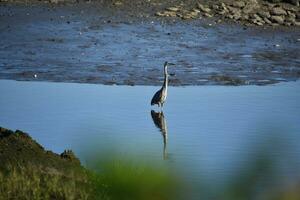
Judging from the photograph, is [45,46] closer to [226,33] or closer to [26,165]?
[226,33]

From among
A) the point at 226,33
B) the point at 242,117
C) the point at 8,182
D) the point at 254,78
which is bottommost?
the point at 8,182

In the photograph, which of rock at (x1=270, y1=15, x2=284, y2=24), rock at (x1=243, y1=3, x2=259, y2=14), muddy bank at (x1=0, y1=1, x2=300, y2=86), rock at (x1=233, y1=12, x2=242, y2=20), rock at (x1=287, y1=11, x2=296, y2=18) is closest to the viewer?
muddy bank at (x1=0, y1=1, x2=300, y2=86)

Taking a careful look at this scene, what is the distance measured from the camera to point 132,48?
62.5 ft

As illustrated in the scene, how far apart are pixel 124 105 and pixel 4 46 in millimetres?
6422

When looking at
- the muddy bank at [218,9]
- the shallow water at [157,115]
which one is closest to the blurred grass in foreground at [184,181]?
the shallow water at [157,115]

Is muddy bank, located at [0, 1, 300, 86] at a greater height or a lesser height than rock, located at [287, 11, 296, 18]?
lesser

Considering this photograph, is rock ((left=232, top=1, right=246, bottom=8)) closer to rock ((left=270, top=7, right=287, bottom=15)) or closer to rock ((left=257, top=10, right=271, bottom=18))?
rock ((left=257, top=10, right=271, bottom=18))

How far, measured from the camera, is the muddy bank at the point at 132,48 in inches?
655

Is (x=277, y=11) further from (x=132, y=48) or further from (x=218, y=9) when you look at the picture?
(x=132, y=48)

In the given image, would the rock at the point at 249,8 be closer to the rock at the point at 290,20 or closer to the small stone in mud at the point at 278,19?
the small stone in mud at the point at 278,19

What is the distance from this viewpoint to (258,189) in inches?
90.8

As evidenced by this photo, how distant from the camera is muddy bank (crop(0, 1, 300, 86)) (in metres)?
16.6

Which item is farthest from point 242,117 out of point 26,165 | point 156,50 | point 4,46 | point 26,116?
point 4,46

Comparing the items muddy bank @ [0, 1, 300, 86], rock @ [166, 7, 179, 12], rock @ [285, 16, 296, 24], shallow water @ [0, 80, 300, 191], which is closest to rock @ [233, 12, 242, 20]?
muddy bank @ [0, 1, 300, 86]
